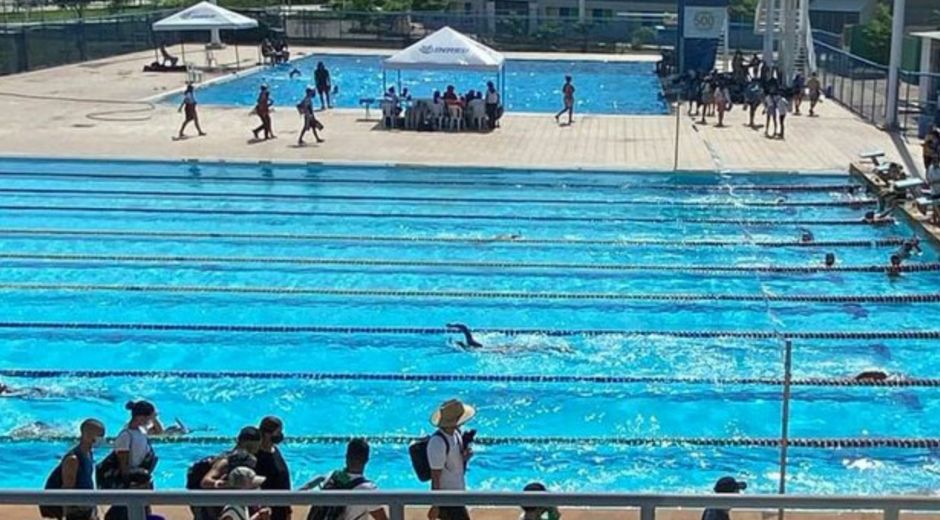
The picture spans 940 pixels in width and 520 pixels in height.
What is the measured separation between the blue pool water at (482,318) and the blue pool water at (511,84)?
12439 millimetres

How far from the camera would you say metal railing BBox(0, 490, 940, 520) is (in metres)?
3.67

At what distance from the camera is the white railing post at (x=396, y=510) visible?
12.3 ft

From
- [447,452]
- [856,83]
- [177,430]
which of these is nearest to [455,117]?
[856,83]

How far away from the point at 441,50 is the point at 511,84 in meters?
13.3

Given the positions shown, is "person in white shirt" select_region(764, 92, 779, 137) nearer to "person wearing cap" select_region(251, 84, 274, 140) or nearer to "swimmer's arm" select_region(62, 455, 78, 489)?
"person wearing cap" select_region(251, 84, 274, 140)

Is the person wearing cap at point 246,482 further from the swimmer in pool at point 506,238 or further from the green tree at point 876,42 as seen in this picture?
the green tree at point 876,42

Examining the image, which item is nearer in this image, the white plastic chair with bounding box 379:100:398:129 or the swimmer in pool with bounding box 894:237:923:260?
the swimmer in pool with bounding box 894:237:923:260

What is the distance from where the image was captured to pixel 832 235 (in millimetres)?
17172

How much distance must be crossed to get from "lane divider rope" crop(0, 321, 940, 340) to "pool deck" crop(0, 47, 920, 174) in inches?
345

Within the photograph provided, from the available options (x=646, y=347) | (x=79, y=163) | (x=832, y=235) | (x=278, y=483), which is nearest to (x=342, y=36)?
(x=79, y=163)

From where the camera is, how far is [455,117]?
25969 mm

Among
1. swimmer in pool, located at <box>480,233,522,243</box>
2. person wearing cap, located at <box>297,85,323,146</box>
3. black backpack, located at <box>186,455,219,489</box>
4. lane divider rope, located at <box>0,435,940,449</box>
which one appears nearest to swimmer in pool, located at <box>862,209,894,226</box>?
swimmer in pool, located at <box>480,233,522,243</box>

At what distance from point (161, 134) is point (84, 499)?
2224 centimetres

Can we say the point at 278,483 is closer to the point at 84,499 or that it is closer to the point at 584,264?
the point at 84,499
